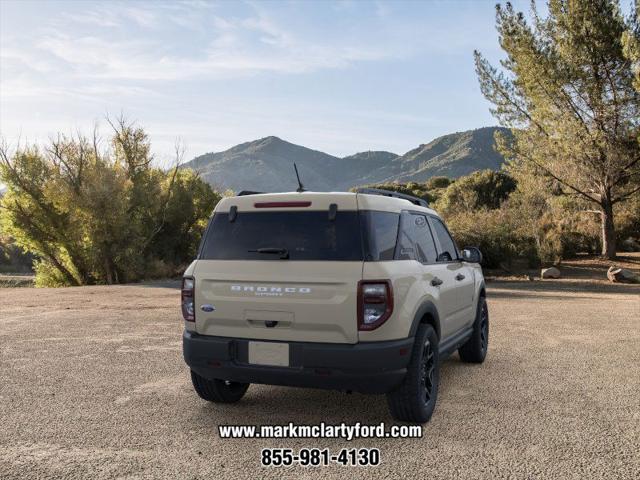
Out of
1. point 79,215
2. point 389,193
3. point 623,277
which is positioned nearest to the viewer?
point 389,193

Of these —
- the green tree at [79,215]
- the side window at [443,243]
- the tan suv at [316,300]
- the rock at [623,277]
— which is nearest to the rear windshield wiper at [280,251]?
the tan suv at [316,300]

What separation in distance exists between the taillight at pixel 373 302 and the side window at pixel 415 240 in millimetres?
491

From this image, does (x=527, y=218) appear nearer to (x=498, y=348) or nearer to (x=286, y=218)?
(x=498, y=348)

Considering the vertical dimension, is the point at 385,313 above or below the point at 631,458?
above

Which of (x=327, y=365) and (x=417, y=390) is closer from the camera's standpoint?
(x=327, y=365)

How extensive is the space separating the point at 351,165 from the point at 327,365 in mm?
183274

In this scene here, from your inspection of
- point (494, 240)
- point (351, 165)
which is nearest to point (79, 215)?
point (494, 240)

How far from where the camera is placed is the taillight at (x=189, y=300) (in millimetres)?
4574

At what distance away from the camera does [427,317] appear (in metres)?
4.85

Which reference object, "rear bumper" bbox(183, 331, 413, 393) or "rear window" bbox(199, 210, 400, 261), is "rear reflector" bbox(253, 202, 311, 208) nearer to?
"rear window" bbox(199, 210, 400, 261)

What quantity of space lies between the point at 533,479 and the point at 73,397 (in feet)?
13.8

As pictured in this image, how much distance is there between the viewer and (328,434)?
4.43 meters

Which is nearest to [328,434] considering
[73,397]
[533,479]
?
[533,479]

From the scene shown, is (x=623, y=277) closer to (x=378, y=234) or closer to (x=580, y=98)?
(x=580, y=98)
